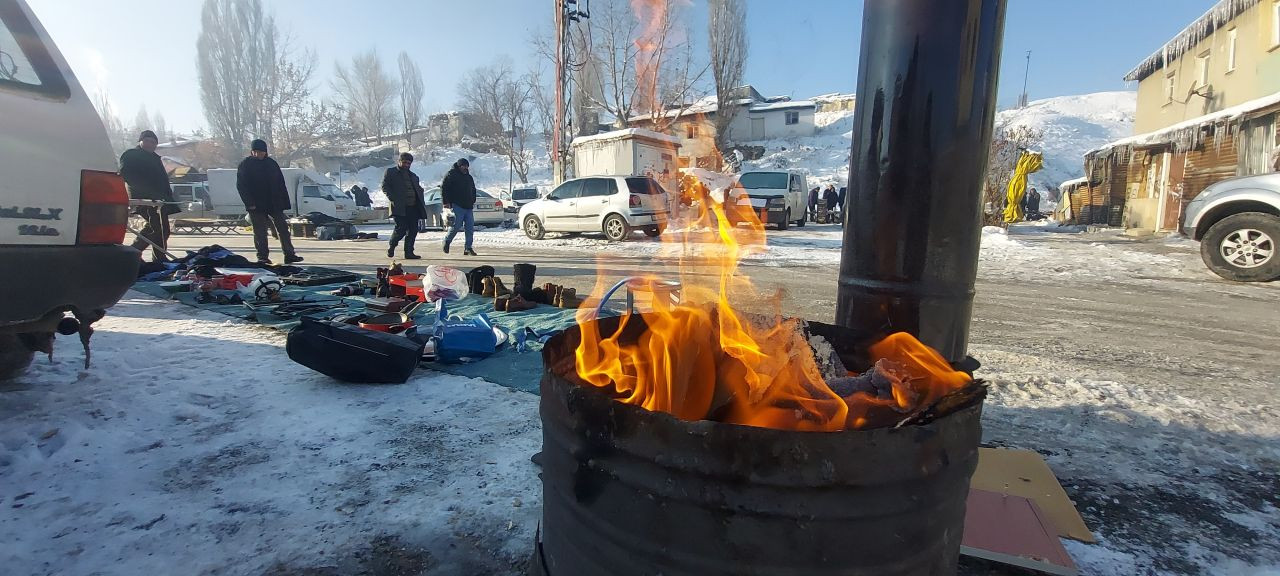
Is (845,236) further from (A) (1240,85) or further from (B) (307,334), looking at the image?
(A) (1240,85)

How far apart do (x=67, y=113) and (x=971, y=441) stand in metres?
3.85

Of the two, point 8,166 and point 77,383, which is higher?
point 8,166

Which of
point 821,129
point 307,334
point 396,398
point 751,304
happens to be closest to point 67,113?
point 307,334

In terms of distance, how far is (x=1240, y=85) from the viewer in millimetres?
17797

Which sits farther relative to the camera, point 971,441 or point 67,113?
point 67,113

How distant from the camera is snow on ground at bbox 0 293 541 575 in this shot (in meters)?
1.91

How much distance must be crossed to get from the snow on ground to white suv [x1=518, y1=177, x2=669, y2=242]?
433 inches

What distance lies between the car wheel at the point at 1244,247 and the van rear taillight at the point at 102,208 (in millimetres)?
12017

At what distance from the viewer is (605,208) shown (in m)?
14.8

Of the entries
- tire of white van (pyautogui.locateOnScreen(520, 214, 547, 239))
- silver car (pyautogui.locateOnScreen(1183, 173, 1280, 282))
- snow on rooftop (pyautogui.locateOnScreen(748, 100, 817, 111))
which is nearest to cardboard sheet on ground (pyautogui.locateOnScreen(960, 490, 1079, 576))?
silver car (pyautogui.locateOnScreen(1183, 173, 1280, 282))

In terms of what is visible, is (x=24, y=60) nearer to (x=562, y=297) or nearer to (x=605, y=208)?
(x=562, y=297)

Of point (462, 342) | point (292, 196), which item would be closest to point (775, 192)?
point (462, 342)

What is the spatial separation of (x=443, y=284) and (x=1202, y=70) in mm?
28015

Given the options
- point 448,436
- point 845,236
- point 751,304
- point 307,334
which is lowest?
point 448,436
